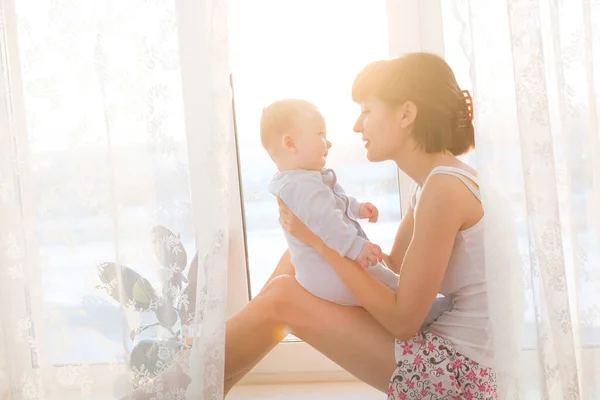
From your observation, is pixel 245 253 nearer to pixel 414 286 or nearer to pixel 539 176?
pixel 414 286

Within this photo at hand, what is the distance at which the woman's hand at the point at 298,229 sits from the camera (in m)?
1.80

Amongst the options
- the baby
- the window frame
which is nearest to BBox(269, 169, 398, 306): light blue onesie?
the baby

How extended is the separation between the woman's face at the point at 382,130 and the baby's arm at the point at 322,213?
149 mm

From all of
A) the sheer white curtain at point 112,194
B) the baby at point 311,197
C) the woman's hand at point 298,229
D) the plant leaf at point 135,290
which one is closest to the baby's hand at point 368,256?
the baby at point 311,197

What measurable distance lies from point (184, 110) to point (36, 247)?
1.57 feet

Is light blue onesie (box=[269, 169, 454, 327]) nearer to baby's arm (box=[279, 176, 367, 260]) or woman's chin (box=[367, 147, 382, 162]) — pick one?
baby's arm (box=[279, 176, 367, 260])

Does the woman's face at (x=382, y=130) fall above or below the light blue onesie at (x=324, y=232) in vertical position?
above

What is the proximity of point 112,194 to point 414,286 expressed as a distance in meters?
0.68

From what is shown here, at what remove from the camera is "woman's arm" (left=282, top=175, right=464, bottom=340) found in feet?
5.31

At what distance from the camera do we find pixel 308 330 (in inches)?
69.3

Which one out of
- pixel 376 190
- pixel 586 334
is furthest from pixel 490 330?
pixel 376 190

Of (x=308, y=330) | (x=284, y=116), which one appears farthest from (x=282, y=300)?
(x=284, y=116)

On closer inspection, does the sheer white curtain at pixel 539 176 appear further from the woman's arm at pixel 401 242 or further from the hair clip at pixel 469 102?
the woman's arm at pixel 401 242

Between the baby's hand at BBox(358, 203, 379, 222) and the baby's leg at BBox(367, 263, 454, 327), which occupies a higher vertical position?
the baby's hand at BBox(358, 203, 379, 222)
